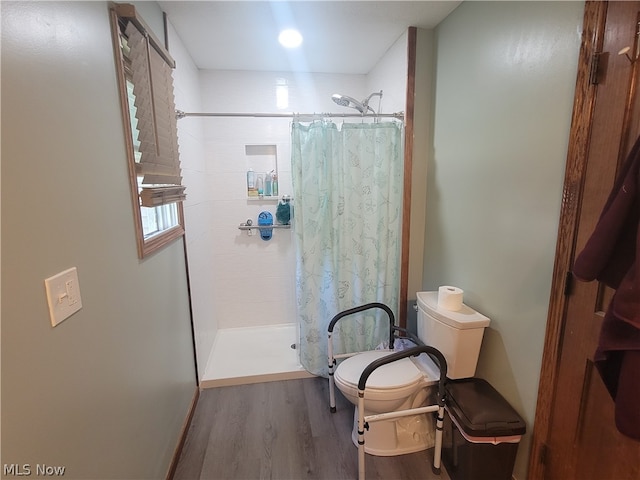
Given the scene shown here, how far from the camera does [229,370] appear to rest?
Result: 2465 mm

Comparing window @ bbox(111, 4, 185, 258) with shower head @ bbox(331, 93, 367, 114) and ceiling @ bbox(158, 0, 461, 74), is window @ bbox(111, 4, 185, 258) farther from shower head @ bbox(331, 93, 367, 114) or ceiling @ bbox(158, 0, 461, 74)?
shower head @ bbox(331, 93, 367, 114)

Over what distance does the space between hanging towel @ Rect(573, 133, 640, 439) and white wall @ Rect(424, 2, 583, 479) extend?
1.02 feet

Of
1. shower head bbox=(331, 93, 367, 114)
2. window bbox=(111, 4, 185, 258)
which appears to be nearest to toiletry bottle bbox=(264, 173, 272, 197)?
shower head bbox=(331, 93, 367, 114)

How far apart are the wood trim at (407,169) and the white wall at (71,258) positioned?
64.4 inches

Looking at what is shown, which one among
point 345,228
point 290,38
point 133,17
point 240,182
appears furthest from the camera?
point 240,182

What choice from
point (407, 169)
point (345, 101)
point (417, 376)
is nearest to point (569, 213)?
point (417, 376)

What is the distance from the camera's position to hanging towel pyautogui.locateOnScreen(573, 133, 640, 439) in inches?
32.4

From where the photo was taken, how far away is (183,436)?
1.83 metres

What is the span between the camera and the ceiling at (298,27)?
5.67ft

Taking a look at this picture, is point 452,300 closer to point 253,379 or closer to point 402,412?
point 402,412

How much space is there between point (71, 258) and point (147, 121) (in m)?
0.79

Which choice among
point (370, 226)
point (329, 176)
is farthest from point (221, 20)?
point (370, 226)

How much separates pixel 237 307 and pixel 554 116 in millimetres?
2846

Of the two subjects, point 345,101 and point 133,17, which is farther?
point 345,101
